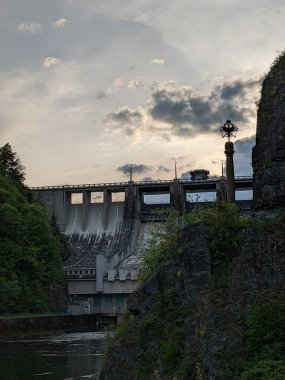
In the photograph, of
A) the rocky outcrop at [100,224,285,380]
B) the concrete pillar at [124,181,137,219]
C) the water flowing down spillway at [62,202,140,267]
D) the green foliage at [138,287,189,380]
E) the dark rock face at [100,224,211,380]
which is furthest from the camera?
the concrete pillar at [124,181,137,219]

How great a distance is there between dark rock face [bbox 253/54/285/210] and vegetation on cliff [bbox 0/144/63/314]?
187ft

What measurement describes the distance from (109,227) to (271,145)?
4038 inches

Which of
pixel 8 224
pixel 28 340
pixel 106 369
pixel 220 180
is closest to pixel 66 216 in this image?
pixel 220 180

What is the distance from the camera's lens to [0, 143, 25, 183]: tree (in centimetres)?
11239

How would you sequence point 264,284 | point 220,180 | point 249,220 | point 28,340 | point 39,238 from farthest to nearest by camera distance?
point 220,180 → point 39,238 → point 28,340 → point 249,220 → point 264,284

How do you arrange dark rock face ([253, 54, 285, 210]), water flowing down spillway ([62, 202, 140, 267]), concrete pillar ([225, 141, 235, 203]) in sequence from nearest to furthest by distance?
dark rock face ([253, 54, 285, 210])
concrete pillar ([225, 141, 235, 203])
water flowing down spillway ([62, 202, 140, 267])

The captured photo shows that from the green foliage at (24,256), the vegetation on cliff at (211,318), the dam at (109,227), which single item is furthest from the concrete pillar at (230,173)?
the dam at (109,227)

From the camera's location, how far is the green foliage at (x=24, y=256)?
81.0 metres

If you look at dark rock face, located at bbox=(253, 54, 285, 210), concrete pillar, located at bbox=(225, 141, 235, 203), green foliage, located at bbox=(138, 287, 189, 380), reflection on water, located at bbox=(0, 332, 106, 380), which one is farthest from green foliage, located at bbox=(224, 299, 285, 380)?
concrete pillar, located at bbox=(225, 141, 235, 203)

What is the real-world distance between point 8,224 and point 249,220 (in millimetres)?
62669

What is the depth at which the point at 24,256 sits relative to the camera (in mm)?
85188

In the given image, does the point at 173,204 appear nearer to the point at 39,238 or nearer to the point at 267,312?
the point at 39,238

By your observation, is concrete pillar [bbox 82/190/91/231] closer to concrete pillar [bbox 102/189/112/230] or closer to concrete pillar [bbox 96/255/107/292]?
concrete pillar [bbox 102/189/112/230]

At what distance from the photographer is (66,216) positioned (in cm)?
12988
